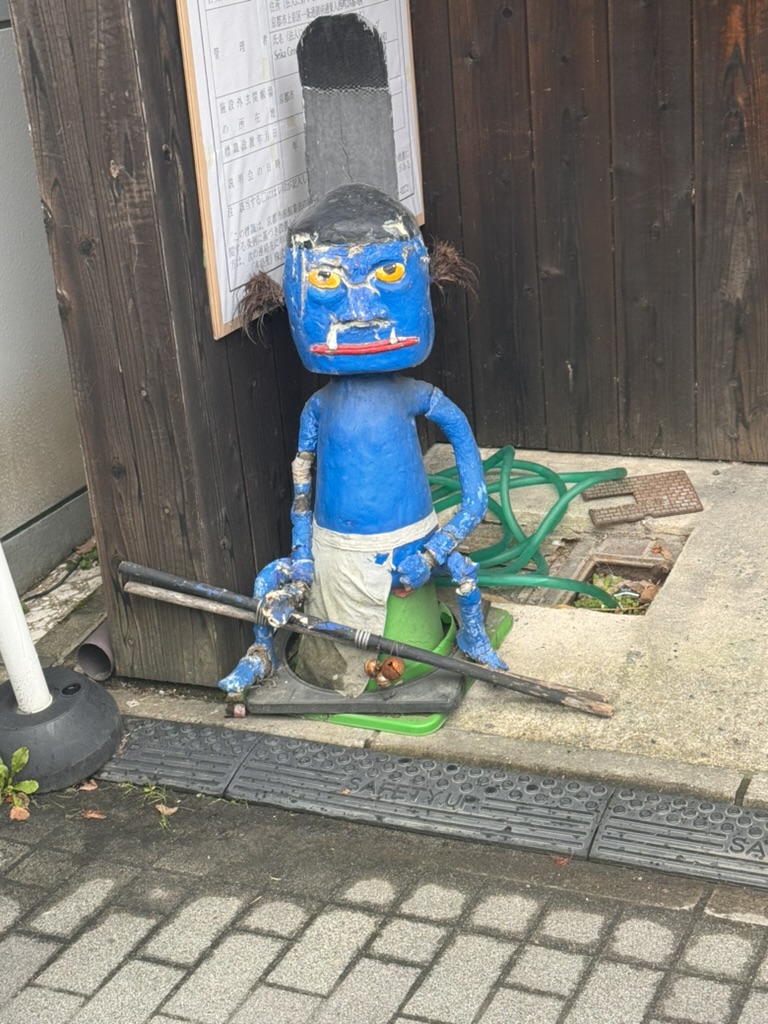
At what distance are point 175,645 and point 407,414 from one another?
1080mm

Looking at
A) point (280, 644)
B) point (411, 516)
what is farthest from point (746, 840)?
point (280, 644)

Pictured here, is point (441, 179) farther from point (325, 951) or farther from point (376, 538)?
point (325, 951)

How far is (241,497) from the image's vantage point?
13.7ft

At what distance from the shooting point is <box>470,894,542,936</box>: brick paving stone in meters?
3.11

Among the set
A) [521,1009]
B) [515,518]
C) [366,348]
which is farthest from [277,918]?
[515,518]

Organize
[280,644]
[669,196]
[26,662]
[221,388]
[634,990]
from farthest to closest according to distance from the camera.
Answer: [669,196], [280,644], [221,388], [26,662], [634,990]

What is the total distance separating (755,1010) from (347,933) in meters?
0.96


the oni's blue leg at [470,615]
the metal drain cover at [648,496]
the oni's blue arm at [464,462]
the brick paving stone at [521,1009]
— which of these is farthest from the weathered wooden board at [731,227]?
the brick paving stone at [521,1009]

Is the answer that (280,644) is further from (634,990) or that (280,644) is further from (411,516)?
(634,990)

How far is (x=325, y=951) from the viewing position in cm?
307

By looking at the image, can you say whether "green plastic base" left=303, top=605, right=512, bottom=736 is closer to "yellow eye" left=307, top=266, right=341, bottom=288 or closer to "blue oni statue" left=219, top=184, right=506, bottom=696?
"blue oni statue" left=219, top=184, right=506, bottom=696

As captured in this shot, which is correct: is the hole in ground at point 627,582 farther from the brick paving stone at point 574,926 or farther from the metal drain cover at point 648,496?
the brick paving stone at point 574,926

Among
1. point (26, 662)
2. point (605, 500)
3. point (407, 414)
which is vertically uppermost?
point (407, 414)

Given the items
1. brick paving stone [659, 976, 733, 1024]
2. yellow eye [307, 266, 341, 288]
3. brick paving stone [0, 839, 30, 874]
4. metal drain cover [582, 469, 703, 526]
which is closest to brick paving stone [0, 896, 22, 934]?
brick paving stone [0, 839, 30, 874]
